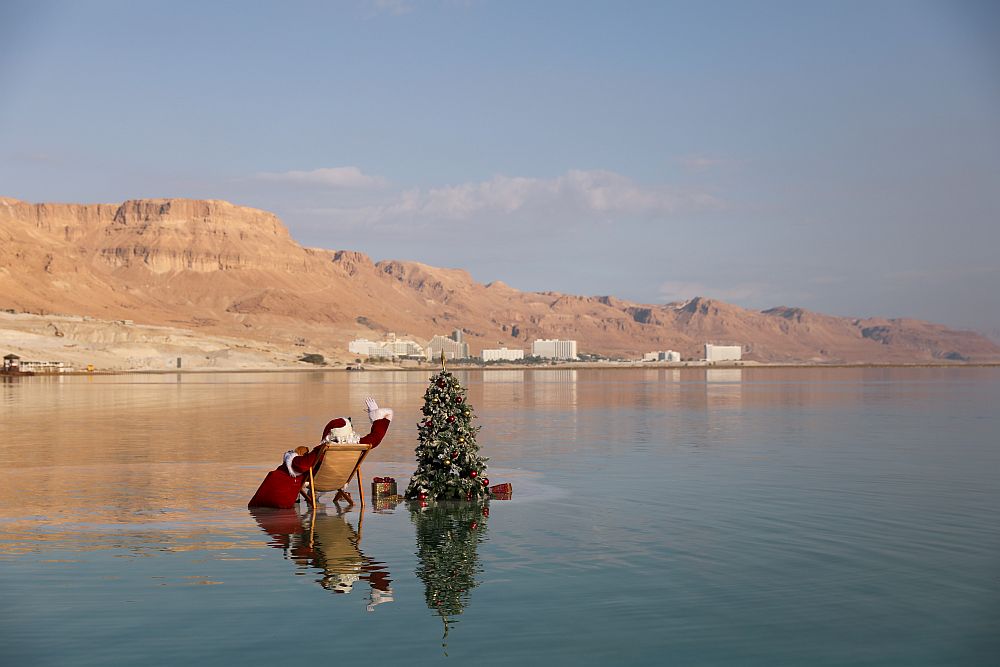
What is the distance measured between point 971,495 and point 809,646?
10.7m

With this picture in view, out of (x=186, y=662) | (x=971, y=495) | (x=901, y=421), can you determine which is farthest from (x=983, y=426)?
(x=186, y=662)

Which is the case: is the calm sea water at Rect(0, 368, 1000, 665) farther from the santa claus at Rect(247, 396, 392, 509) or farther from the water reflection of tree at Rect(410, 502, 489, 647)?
the santa claus at Rect(247, 396, 392, 509)

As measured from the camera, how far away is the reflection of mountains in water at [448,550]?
9.79m

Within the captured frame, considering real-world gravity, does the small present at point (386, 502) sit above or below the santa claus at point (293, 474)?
below

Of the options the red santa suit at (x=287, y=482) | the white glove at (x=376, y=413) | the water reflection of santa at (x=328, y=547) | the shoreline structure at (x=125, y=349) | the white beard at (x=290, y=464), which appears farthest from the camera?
the shoreline structure at (x=125, y=349)

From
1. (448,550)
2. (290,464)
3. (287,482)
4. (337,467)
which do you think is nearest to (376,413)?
(337,467)

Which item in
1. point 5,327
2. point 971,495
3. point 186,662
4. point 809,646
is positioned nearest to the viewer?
point 186,662

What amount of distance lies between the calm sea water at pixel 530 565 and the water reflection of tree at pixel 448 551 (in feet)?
0.16

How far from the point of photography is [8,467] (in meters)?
21.1

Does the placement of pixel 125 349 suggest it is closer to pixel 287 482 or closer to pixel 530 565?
pixel 287 482

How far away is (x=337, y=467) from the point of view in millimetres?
15781

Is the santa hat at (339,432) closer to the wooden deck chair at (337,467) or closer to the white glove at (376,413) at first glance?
the wooden deck chair at (337,467)

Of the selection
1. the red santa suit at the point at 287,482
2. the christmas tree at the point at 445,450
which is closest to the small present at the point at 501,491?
the christmas tree at the point at 445,450

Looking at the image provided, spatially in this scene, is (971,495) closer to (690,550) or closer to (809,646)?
(690,550)
